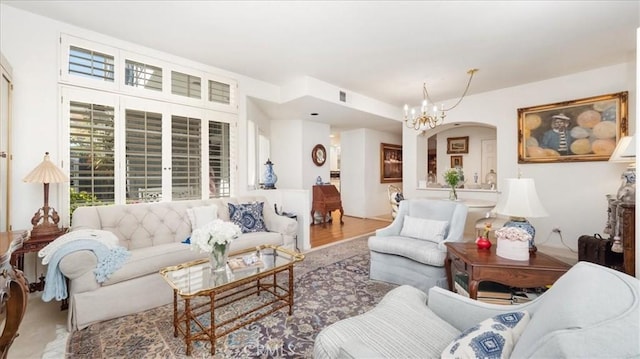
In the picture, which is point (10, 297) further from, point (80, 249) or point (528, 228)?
point (528, 228)

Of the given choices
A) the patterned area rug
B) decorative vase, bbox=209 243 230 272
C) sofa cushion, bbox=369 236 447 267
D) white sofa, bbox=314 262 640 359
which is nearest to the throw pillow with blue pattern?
white sofa, bbox=314 262 640 359

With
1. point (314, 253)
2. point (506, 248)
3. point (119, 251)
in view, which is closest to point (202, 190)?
point (119, 251)

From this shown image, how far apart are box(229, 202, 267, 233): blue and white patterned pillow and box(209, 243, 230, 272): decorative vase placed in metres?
1.20

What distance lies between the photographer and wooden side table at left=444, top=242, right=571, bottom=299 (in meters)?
1.73

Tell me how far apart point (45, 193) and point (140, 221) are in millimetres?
781

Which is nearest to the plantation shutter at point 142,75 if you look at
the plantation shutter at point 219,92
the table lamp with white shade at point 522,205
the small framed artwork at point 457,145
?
the plantation shutter at point 219,92

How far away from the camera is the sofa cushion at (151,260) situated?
2170mm

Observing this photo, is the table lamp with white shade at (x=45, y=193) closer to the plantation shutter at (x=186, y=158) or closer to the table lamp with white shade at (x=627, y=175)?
the plantation shutter at (x=186, y=158)

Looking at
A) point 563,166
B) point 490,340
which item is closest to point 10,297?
point 490,340

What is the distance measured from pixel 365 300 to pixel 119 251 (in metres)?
2.15

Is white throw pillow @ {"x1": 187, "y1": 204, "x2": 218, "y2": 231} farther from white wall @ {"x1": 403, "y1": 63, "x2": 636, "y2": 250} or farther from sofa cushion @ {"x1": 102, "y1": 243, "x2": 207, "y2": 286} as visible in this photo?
white wall @ {"x1": 403, "y1": 63, "x2": 636, "y2": 250}

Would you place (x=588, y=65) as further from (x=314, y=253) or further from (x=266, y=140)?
(x=266, y=140)

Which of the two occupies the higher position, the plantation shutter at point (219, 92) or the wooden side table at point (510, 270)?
the plantation shutter at point (219, 92)

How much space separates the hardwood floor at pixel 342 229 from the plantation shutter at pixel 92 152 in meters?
2.80
